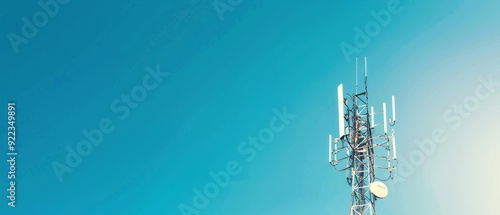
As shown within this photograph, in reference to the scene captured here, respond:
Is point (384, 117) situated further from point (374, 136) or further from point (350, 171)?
point (350, 171)

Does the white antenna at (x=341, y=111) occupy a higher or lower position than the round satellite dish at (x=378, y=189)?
higher

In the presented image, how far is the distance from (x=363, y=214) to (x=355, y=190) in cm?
70

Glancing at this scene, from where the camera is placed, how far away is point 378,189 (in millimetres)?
13719

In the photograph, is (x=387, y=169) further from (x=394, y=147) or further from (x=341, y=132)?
(x=341, y=132)

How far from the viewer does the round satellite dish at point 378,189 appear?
44.9 ft

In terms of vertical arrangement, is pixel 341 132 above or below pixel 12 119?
below

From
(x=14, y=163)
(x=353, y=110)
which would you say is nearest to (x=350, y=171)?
(x=353, y=110)

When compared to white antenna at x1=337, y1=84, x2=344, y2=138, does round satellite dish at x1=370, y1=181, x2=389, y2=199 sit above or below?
below

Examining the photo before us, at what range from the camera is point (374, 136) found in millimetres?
14602

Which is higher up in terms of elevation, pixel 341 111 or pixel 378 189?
pixel 341 111

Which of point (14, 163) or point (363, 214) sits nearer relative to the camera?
point (363, 214)

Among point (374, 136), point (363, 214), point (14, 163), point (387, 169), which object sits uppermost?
point (14, 163)

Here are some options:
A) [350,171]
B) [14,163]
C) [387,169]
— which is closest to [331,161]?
[350,171]

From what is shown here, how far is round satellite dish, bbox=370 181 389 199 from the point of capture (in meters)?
13.7
